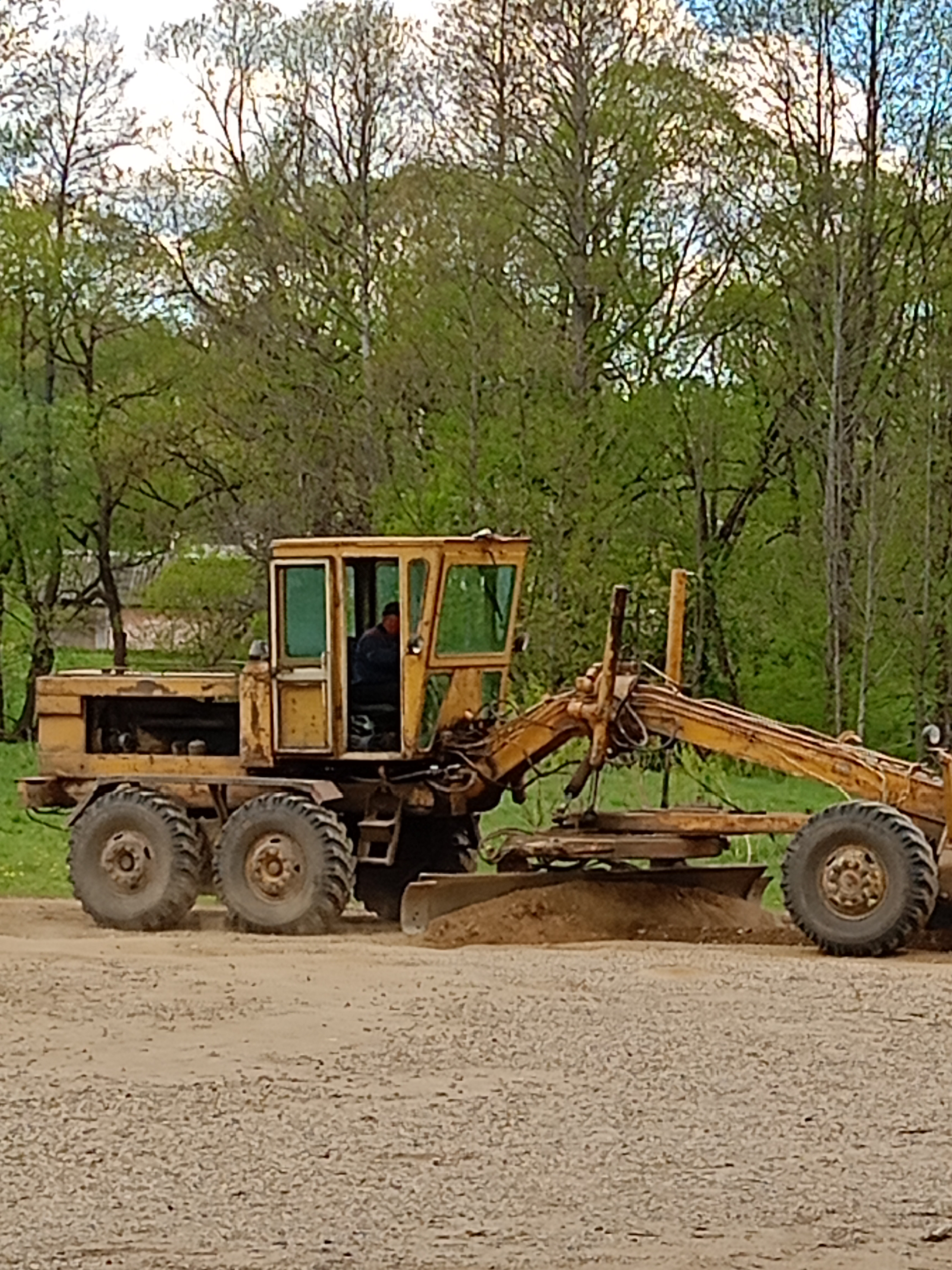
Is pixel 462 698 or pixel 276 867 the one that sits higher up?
pixel 462 698

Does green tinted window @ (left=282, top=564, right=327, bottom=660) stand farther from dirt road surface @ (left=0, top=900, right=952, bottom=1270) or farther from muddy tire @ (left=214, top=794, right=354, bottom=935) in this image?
dirt road surface @ (left=0, top=900, right=952, bottom=1270)

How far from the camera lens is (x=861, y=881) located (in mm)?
14891

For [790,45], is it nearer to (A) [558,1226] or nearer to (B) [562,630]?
(B) [562,630]

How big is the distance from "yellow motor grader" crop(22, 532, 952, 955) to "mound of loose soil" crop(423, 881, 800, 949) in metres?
0.14

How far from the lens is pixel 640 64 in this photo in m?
34.7

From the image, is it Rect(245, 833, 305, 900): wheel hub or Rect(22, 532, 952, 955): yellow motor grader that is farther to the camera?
Rect(245, 833, 305, 900): wheel hub

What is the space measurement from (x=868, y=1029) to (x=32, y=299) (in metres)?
35.6

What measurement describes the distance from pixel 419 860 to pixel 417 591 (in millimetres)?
2426

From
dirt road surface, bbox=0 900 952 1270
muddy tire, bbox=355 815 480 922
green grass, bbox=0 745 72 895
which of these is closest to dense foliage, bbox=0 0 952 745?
green grass, bbox=0 745 72 895

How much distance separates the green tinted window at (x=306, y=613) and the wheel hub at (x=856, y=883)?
4.02m

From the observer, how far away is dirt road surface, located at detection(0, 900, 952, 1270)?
764cm

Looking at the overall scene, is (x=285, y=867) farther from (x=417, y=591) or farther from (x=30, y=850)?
(x=30, y=850)

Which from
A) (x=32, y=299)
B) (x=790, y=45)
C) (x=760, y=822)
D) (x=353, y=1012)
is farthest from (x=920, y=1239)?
(x=32, y=299)

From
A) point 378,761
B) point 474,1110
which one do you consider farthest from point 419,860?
point 474,1110
